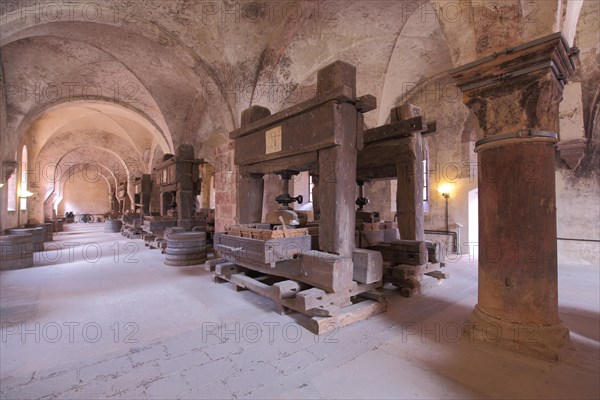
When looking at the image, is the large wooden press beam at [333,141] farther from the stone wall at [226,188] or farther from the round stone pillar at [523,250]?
the stone wall at [226,188]

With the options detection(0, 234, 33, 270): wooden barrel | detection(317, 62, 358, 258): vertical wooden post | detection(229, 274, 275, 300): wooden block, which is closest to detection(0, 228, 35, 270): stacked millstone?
detection(0, 234, 33, 270): wooden barrel

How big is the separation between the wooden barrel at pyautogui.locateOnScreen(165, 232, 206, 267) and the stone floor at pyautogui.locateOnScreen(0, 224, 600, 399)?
1919 mm

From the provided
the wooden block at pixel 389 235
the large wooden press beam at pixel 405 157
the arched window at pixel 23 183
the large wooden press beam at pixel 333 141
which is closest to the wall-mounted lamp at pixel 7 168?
the arched window at pixel 23 183

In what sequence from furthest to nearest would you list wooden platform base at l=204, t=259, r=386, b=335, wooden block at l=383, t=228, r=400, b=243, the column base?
wooden block at l=383, t=228, r=400, b=243 → wooden platform base at l=204, t=259, r=386, b=335 → the column base

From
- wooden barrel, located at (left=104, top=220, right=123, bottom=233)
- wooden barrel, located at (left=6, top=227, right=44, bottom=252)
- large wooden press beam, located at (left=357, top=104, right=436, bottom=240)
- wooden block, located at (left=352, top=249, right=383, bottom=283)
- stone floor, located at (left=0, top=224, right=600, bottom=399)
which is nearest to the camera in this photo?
stone floor, located at (left=0, top=224, right=600, bottom=399)

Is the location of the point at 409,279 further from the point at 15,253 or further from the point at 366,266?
the point at 15,253

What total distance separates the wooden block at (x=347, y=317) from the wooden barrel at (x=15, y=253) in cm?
701

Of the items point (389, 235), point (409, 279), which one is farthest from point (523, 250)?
point (389, 235)

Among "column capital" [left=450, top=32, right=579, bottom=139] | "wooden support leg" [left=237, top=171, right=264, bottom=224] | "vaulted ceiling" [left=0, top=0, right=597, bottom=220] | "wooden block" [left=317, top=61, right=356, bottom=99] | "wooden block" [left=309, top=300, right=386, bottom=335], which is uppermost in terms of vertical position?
"vaulted ceiling" [left=0, top=0, right=597, bottom=220]

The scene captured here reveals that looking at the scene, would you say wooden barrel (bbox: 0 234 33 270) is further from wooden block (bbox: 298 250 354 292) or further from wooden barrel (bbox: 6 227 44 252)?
wooden block (bbox: 298 250 354 292)

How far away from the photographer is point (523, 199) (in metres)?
2.58

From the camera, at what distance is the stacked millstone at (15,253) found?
5965 millimetres

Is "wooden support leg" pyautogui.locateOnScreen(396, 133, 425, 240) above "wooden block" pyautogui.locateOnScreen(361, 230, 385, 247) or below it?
above

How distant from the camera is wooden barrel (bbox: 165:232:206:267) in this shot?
624 cm
